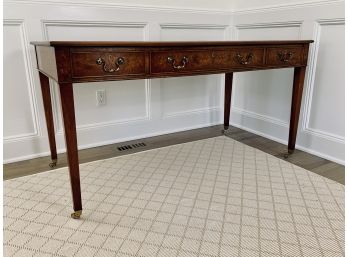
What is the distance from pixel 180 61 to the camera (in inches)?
52.4

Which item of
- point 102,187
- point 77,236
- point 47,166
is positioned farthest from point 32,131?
point 77,236

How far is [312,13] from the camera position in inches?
70.9

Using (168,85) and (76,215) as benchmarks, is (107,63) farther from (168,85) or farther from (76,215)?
(168,85)

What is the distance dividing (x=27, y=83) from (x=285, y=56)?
4.85 ft

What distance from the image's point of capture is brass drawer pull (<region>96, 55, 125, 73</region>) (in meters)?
1.15

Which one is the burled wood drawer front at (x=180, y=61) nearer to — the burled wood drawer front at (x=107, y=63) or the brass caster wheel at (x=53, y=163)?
the burled wood drawer front at (x=107, y=63)

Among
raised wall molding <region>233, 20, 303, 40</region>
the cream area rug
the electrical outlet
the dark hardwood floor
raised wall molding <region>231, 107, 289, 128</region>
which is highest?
raised wall molding <region>233, 20, 303, 40</region>

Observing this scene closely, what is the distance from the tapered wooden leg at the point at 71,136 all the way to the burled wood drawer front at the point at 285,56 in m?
1.04

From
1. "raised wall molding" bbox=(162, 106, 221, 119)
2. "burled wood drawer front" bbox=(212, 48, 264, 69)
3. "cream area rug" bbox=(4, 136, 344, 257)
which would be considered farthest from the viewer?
"raised wall molding" bbox=(162, 106, 221, 119)

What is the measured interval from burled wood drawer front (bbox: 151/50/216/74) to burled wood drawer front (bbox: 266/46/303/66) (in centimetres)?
38

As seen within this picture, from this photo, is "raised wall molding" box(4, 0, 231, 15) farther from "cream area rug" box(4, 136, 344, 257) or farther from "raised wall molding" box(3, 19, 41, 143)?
"cream area rug" box(4, 136, 344, 257)

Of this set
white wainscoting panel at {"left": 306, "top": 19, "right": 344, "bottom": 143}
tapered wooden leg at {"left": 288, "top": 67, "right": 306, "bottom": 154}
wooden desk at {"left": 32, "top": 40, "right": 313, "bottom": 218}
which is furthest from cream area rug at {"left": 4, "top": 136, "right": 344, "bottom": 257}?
white wainscoting panel at {"left": 306, "top": 19, "right": 344, "bottom": 143}

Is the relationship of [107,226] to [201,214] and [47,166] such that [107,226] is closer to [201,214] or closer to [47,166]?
[201,214]

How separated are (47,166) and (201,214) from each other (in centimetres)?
98
